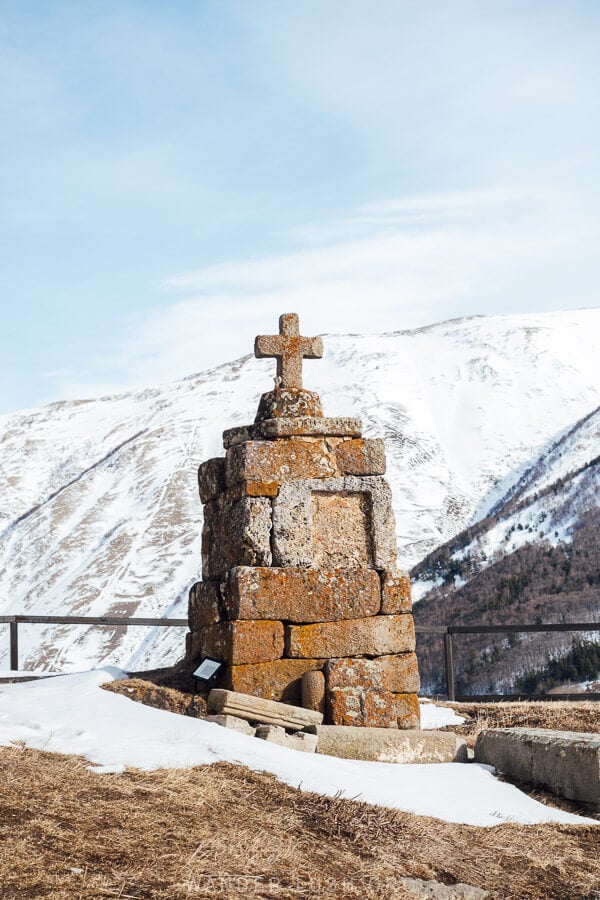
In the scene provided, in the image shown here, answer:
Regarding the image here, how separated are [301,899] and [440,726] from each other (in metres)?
7.24

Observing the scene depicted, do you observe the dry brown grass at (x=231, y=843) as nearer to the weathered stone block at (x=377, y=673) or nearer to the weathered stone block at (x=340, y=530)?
the weathered stone block at (x=377, y=673)

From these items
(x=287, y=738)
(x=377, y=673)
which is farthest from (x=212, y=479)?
(x=287, y=738)

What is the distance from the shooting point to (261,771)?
744 cm

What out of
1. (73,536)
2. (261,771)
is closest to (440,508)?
(73,536)

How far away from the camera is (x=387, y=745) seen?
30.5 feet

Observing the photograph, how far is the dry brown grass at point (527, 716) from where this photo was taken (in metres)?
10.9

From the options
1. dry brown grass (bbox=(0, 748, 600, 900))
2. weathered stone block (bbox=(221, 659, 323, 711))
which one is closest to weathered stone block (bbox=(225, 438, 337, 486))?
weathered stone block (bbox=(221, 659, 323, 711))

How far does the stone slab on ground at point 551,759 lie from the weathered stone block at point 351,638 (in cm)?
134

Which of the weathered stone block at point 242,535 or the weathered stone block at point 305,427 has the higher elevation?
the weathered stone block at point 305,427

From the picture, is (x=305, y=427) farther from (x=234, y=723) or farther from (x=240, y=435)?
(x=234, y=723)

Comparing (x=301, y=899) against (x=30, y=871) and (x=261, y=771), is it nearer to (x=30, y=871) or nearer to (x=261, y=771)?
(x=30, y=871)

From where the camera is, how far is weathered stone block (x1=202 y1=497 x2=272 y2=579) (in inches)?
402

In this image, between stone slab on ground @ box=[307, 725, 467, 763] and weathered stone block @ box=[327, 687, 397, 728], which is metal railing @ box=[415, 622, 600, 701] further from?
stone slab on ground @ box=[307, 725, 467, 763]

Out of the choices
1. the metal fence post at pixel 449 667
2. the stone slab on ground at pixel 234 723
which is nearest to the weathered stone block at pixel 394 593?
the stone slab on ground at pixel 234 723
